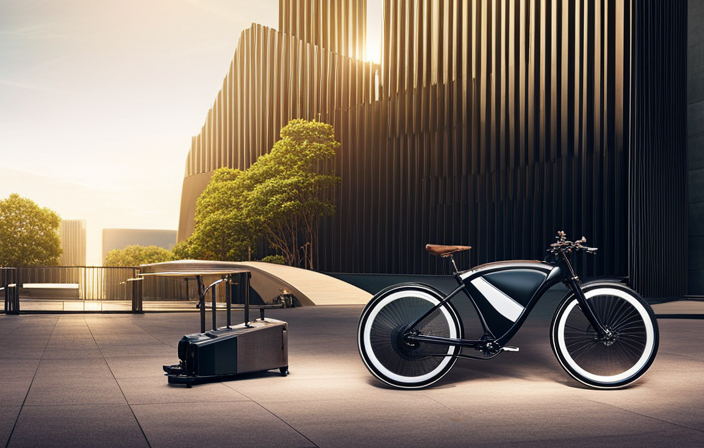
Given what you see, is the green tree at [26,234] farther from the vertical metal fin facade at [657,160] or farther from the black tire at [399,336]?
the black tire at [399,336]

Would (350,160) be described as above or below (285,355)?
above

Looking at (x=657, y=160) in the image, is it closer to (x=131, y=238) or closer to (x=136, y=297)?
(x=136, y=297)

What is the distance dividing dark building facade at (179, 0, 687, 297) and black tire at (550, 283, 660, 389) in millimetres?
16739

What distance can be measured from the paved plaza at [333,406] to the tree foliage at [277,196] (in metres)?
24.5

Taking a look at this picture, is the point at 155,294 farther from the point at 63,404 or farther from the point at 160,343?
the point at 63,404

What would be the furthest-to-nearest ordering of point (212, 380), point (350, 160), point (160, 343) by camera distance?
point (350, 160), point (160, 343), point (212, 380)

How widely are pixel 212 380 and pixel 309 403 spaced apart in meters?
1.41

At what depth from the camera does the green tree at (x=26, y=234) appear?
57938 millimetres

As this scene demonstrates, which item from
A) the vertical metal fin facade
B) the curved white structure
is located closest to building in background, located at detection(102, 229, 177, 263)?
the curved white structure

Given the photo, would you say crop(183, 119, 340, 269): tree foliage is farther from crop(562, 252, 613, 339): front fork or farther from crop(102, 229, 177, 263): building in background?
crop(102, 229, 177, 263): building in background

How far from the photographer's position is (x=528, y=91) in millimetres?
A: 28922

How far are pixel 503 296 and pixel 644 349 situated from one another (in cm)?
135

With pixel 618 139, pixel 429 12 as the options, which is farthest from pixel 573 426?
pixel 429 12

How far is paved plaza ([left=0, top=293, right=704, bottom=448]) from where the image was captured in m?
4.57
